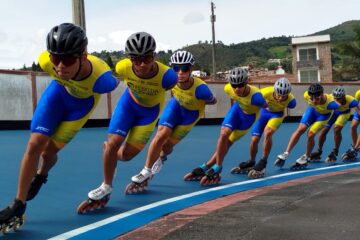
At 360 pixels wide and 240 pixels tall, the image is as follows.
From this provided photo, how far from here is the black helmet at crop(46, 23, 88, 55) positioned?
167 inches

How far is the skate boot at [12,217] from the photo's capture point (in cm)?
399

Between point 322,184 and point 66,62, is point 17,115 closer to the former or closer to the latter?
point 322,184

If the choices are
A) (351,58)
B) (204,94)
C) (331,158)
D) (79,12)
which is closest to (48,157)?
(204,94)

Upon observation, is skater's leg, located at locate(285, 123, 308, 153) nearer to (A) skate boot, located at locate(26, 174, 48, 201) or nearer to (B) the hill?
(A) skate boot, located at locate(26, 174, 48, 201)

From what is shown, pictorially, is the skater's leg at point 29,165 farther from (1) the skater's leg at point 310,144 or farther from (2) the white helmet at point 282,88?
(1) the skater's leg at point 310,144

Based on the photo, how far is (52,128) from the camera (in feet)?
15.1

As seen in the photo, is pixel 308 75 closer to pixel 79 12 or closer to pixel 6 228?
pixel 79 12

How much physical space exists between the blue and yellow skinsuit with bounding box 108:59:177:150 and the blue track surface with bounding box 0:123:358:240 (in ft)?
2.59

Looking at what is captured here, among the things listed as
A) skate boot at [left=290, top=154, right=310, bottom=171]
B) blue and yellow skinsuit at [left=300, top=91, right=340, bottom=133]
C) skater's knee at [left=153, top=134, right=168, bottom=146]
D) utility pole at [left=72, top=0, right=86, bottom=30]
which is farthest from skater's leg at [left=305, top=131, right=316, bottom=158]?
utility pole at [left=72, top=0, right=86, bottom=30]

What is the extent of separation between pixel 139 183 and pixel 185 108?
5.47 feet

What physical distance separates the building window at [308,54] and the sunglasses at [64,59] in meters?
68.2

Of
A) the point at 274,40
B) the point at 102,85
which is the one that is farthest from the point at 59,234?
the point at 274,40

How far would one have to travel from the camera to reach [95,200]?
16.5 ft

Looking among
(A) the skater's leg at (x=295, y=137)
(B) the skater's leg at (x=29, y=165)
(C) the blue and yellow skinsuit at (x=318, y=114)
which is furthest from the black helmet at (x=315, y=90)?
(B) the skater's leg at (x=29, y=165)
